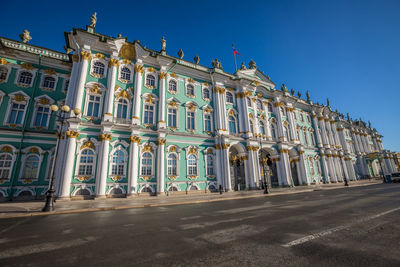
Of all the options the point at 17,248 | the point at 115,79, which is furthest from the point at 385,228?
the point at 115,79

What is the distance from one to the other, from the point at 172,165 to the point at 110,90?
986cm

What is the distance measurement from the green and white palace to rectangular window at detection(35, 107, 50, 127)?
0.10 metres

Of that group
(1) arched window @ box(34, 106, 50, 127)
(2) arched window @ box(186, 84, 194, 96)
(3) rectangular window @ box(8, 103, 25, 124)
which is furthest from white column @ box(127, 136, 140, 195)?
(3) rectangular window @ box(8, 103, 25, 124)

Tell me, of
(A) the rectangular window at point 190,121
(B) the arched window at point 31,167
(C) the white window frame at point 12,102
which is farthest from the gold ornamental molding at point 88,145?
(A) the rectangular window at point 190,121

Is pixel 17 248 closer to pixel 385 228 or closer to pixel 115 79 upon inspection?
pixel 385 228

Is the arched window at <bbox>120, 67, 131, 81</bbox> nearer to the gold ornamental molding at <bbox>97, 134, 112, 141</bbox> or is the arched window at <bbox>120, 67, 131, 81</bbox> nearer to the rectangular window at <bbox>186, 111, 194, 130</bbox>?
the gold ornamental molding at <bbox>97, 134, 112, 141</bbox>

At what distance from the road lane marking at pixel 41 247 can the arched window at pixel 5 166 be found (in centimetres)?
1710

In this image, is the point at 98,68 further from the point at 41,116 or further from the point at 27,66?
the point at 41,116

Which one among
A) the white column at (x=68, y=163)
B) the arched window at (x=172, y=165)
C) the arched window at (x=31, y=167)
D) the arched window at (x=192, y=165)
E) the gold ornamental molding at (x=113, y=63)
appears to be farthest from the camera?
the arched window at (x=192, y=165)

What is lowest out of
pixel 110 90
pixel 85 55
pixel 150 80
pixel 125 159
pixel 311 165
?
pixel 311 165

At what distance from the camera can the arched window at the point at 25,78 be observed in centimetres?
1719

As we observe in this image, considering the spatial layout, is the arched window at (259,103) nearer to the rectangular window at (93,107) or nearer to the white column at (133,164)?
the white column at (133,164)

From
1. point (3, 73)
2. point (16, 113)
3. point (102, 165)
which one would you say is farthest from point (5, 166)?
point (3, 73)

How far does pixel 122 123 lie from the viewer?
57.2ft
